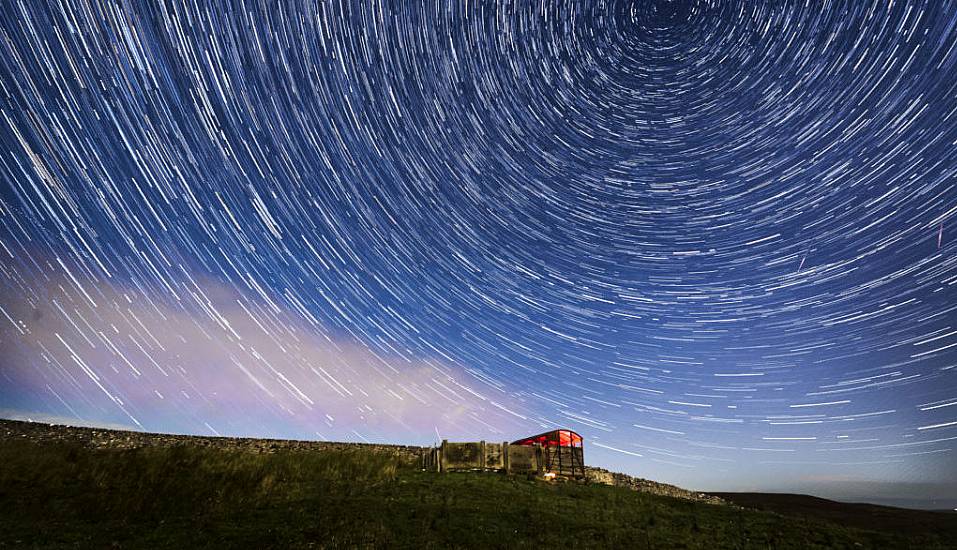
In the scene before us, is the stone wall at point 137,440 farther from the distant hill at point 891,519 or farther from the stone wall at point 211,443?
the distant hill at point 891,519

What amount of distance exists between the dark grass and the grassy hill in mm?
59

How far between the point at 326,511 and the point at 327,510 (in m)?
0.12

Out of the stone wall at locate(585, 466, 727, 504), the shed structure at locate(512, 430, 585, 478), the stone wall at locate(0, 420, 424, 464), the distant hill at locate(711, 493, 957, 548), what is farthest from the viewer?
the stone wall at locate(585, 466, 727, 504)

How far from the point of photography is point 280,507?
15.7 meters

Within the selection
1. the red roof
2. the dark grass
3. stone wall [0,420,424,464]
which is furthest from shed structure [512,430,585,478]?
stone wall [0,420,424,464]

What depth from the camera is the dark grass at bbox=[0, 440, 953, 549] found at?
516 inches

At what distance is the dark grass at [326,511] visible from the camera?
13.1 meters

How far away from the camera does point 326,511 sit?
602 inches

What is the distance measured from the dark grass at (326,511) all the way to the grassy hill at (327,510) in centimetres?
6

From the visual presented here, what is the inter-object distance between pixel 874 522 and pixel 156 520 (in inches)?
1357

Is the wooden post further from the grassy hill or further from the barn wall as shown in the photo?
the grassy hill

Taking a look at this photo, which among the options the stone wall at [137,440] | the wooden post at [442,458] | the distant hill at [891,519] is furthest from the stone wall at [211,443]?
the distant hill at [891,519]

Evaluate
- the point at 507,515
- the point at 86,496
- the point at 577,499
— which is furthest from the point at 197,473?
the point at 577,499

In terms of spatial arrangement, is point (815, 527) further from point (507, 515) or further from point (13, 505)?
point (13, 505)
